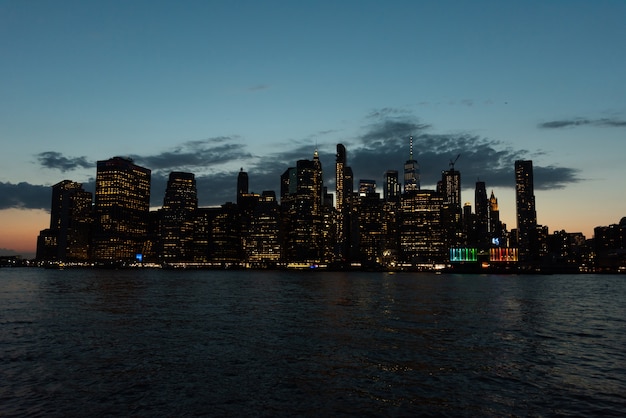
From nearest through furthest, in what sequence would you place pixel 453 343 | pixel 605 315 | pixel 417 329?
pixel 453 343, pixel 417 329, pixel 605 315

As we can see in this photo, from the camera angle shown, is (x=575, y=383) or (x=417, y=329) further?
(x=417, y=329)

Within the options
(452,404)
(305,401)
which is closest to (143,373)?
(305,401)

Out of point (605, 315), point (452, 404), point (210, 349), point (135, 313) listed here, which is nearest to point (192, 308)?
point (135, 313)

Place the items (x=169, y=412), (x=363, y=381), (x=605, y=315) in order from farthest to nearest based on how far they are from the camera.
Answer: (x=605, y=315) < (x=363, y=381) < (x=169, y=412)

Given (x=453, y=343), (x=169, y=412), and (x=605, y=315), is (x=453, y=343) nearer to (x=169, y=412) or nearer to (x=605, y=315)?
(x=169, y=412)

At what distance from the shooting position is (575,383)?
30.2 metres

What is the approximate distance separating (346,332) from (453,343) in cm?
1118

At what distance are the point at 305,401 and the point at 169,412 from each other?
6.91 metres

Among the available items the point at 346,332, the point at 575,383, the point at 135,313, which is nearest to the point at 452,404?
the point at 575,383

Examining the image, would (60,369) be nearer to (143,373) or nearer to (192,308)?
(143,373)

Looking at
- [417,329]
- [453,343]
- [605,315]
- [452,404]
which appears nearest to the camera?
[452,404]

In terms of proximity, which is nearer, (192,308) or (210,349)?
(210,349)

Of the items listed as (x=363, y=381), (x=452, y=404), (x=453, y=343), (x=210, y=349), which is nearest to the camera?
(x=452, y=404)

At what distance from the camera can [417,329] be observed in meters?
52.8
